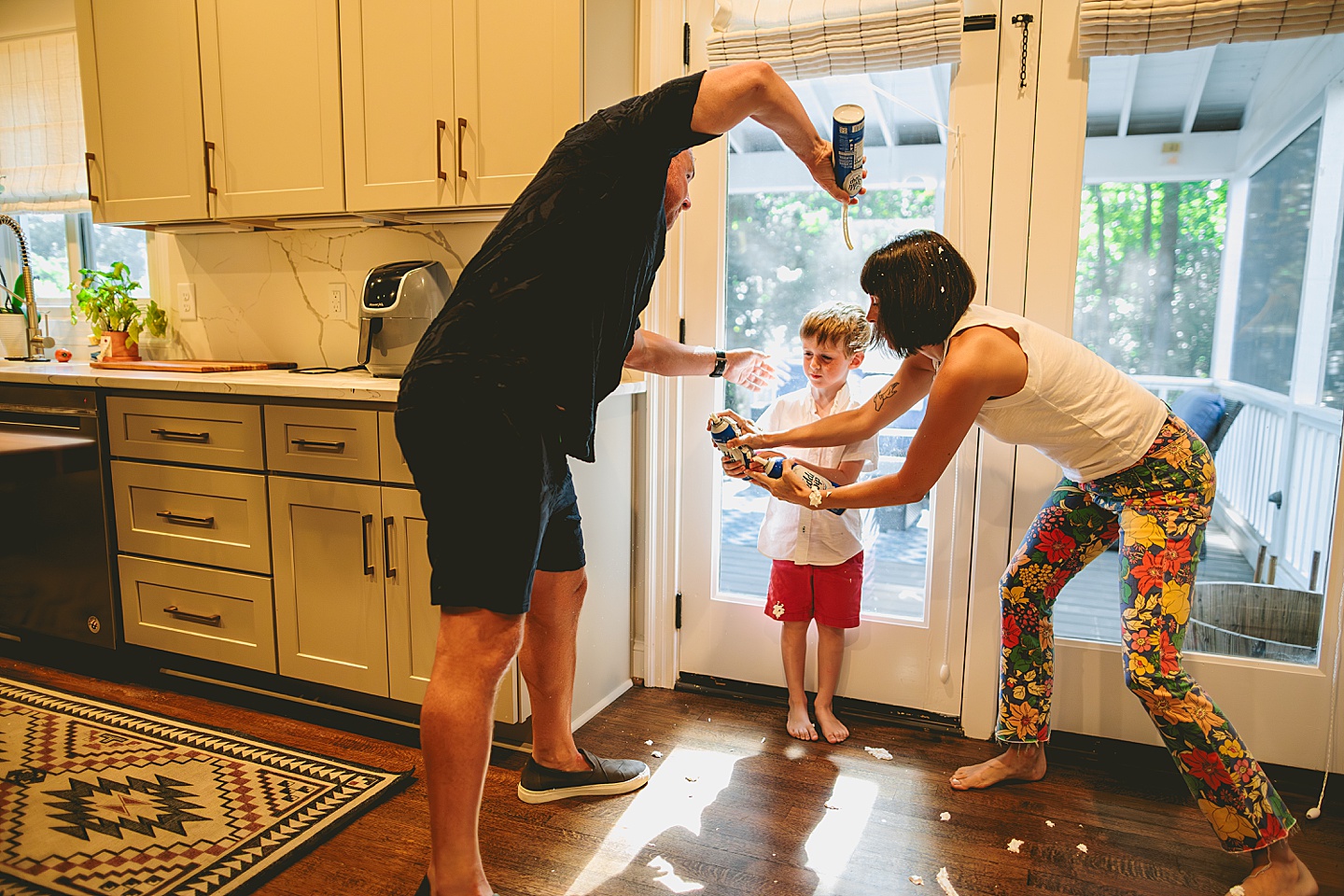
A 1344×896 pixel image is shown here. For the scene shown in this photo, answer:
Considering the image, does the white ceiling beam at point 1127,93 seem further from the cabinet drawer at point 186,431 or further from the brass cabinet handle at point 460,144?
the cabinet drawer at point 186,431

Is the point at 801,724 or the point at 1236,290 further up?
the point at 1236,290

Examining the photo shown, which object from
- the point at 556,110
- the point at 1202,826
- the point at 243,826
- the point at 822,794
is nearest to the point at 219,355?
the point at 556,110

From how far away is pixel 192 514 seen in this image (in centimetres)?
225

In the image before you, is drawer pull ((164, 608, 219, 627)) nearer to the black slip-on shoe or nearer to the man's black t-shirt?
the black slip-on shoe

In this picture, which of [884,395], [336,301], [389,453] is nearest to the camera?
[884,395]

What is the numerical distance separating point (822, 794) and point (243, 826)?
121cm

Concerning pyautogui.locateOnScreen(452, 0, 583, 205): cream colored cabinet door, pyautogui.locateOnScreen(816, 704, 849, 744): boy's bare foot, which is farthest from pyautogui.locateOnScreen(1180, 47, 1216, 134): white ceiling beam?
pyautogui.locateOnScreen(816, 704, 849, 744): boy's bare foot

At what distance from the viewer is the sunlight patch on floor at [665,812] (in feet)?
4.97

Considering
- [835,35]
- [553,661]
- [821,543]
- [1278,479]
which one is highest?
[835,35]

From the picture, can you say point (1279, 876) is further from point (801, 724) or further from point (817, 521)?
point (817, 521)

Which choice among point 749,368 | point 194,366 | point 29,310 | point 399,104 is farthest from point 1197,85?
point 29,310

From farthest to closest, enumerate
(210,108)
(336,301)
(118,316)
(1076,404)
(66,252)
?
(66,252) < (118,316) < (336,301) < (210,108) < (1076,404)

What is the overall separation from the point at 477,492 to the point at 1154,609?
49.3 inches

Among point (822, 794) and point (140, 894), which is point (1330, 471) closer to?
point (822, 794)
